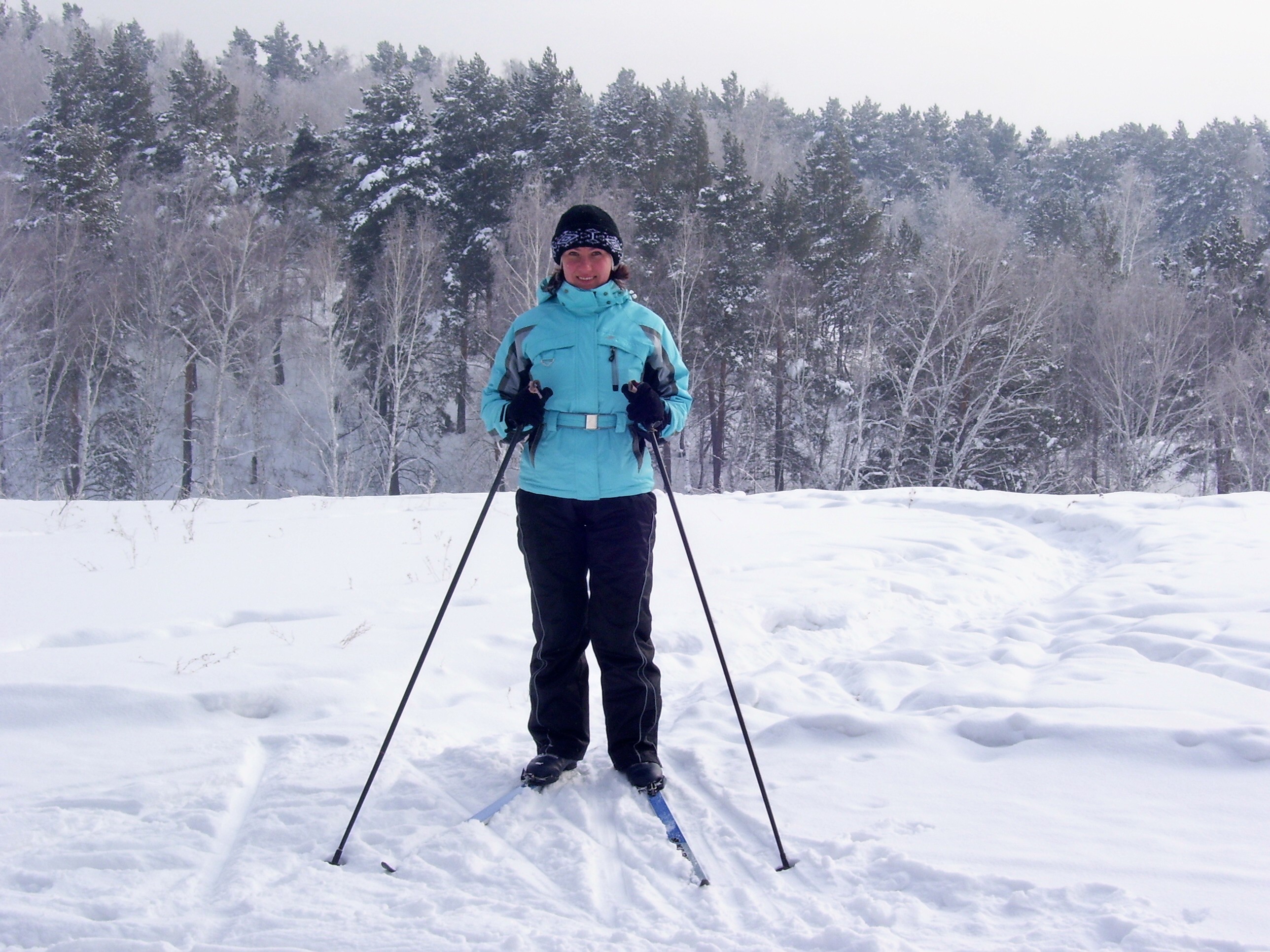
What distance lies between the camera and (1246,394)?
73.2 feet

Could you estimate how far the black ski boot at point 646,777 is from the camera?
251 centimetres

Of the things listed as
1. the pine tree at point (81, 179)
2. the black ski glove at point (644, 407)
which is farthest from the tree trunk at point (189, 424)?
the black ski glove at point (644, 407)

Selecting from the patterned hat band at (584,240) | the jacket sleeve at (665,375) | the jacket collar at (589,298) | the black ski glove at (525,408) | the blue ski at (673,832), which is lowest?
the blue ski at (673,832)

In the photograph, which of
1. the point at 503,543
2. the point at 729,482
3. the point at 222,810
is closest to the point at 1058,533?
the point at 503,543

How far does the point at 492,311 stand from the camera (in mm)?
23172

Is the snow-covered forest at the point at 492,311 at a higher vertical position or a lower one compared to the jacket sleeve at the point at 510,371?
higher

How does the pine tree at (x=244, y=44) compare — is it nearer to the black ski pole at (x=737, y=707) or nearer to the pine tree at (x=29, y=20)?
the pine tree at (x=29, y=20)

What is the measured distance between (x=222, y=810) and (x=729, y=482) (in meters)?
22.8

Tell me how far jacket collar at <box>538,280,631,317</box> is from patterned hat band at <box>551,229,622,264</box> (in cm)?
11

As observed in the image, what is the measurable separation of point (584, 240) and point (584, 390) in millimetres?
486

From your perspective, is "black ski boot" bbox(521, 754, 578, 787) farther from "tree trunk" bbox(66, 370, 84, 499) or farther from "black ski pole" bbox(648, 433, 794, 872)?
"tree trunk" bbox(66, 370, 84, 499)

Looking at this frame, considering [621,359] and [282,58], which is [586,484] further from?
[282,58]

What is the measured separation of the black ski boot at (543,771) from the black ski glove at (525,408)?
1.08 m

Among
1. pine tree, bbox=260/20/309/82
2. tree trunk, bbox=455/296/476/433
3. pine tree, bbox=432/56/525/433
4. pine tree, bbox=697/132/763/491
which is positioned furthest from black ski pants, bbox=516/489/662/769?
pine tree, bbox=260/20/309/82
